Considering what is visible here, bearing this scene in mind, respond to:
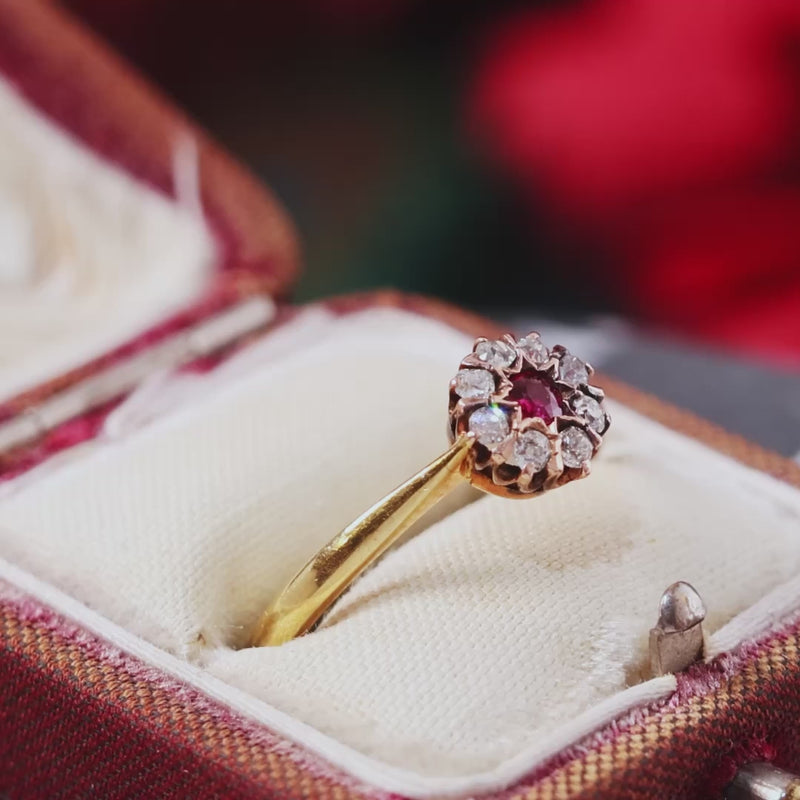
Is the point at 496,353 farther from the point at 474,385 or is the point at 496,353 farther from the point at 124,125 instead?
the point at 124,125

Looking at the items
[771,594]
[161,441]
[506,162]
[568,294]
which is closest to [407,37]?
[506,162]

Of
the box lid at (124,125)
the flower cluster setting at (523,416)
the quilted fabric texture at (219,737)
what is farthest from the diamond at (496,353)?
the box lid at (124,125)

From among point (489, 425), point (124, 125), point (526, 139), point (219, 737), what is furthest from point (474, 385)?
point (526, 139)

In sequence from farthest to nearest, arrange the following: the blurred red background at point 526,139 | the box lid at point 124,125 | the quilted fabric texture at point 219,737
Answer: the blurred red background at point 526,139 < the box lid at point 124,125 < the quilted fabric texture at point 219,737

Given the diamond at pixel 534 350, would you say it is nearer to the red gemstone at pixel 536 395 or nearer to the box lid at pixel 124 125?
the red gemstone at pixel 536 395

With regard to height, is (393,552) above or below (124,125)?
below

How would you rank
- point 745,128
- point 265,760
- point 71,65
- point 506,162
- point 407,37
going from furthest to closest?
1. point 407,37
2. point 506,162
3. point 745,128
4. point 71,65
5. point 265,760

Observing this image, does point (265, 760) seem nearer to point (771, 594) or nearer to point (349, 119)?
point (771, 594)
